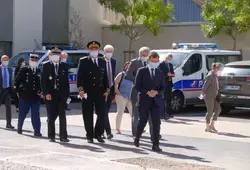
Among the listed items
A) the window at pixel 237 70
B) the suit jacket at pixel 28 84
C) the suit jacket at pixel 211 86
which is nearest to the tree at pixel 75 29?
the window at pixel 237 70

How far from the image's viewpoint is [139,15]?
2912cm

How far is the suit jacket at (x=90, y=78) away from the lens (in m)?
12.2

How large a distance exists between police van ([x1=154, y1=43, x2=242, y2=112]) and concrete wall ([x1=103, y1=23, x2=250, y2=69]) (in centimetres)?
730

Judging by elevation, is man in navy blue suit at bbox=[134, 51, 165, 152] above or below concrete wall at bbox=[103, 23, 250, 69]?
below

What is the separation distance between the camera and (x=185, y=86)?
19.1 meters

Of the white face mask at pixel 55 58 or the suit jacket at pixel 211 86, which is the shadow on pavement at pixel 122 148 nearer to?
the white face mask at pixel 55 58

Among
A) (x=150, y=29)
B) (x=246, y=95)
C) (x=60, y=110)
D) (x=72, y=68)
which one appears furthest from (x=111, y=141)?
(x=150, y=29)

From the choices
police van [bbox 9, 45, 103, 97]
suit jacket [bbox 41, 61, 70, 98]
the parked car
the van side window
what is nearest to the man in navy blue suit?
suit jacket [bbox 41, 61, 70, 98]

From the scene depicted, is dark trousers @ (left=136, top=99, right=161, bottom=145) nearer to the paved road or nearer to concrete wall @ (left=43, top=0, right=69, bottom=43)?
the paved road

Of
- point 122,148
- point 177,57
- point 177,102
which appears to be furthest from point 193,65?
point 122,148

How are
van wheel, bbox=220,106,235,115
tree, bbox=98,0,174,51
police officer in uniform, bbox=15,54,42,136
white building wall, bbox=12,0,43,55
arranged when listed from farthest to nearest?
white building wall, bbox=12,0,43,55 → tree, bbox=98,0,174,51 → van wheel, bbox=220,106,235,115 → police officer in uniform, bbox=15,54,42,136

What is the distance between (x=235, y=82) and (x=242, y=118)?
3.66 feet

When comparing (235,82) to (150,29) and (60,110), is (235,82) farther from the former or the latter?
(150,29)

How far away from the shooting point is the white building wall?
94.9ft
